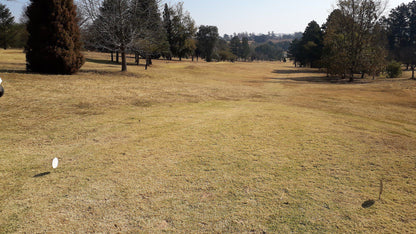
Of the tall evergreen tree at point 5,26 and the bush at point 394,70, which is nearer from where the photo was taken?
the bush at point 394,70

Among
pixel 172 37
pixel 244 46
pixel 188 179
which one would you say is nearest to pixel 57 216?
pixel 188 179

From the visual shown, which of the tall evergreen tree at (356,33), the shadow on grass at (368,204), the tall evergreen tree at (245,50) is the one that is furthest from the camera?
the tall evergreen tree at (245,50)

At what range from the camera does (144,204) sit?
3557mm

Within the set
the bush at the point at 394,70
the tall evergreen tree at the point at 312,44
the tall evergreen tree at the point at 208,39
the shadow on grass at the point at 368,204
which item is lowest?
the shadow on grass at the point at 368,204

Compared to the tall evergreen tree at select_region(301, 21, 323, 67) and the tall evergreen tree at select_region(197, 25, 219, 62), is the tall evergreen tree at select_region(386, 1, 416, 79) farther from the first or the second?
the tall evergreen tree at select_region(197, 25, 219, 62)

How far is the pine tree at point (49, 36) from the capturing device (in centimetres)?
1509

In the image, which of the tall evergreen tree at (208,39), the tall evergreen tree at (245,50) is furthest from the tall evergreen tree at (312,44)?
the tall evergreen tree at (245,50)

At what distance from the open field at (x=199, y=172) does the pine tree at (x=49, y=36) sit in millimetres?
7535

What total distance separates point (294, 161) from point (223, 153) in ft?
4.86

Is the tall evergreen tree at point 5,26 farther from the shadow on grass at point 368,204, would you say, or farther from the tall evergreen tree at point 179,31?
the shadow on grass at point 368,204

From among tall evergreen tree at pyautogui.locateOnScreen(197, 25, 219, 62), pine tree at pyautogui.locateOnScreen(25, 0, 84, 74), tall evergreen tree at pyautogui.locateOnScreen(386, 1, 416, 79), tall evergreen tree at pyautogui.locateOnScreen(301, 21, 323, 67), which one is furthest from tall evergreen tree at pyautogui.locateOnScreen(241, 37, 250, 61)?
pine tree at pyautogui.locateOnScreen(25, 0, 84, 74)

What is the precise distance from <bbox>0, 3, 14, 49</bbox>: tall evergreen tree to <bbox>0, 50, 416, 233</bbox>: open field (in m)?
54.6

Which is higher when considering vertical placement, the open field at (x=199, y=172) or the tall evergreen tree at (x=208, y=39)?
the tall evergreen tree at (x=208, y=39)

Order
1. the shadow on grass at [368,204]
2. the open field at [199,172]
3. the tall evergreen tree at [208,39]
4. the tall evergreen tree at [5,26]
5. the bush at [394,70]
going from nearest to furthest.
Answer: the open field at [199,172] → the shadow on grass at [368,204] → the bush at [394,70] → the tall evergreen tree at [5,26] → the tall evergreen tree at [208,39]
